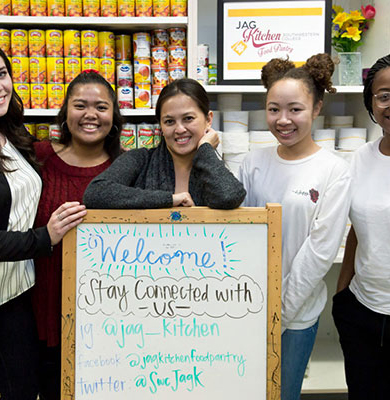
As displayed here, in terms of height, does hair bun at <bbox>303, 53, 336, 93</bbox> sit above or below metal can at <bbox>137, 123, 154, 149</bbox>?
above

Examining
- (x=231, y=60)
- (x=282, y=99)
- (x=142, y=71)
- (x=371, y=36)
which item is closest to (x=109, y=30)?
(x=142, y=71)

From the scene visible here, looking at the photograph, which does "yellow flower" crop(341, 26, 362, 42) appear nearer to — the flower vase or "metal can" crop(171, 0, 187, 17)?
the flower vase

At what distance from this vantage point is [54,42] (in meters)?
1.99

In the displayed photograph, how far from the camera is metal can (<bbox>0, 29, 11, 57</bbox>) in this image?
6.51 ft

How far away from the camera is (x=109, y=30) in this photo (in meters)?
2.08

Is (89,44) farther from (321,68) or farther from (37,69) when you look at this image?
(321,68)

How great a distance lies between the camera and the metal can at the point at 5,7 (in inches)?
77.3

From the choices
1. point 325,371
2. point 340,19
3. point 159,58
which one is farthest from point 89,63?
point 325,371

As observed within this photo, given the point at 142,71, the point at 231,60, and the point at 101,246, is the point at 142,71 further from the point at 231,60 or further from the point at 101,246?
the point at 101,246

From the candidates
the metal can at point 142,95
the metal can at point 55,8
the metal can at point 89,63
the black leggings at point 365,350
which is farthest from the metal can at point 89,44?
the black leggings at point 365,350

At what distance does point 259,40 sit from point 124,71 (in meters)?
0.63

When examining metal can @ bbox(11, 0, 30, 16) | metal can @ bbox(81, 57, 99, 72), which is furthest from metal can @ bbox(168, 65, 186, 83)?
metal can @ bbox(11, 0, 30, 16)

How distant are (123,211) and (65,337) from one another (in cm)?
37

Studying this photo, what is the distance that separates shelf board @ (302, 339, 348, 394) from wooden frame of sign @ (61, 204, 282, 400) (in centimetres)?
119
